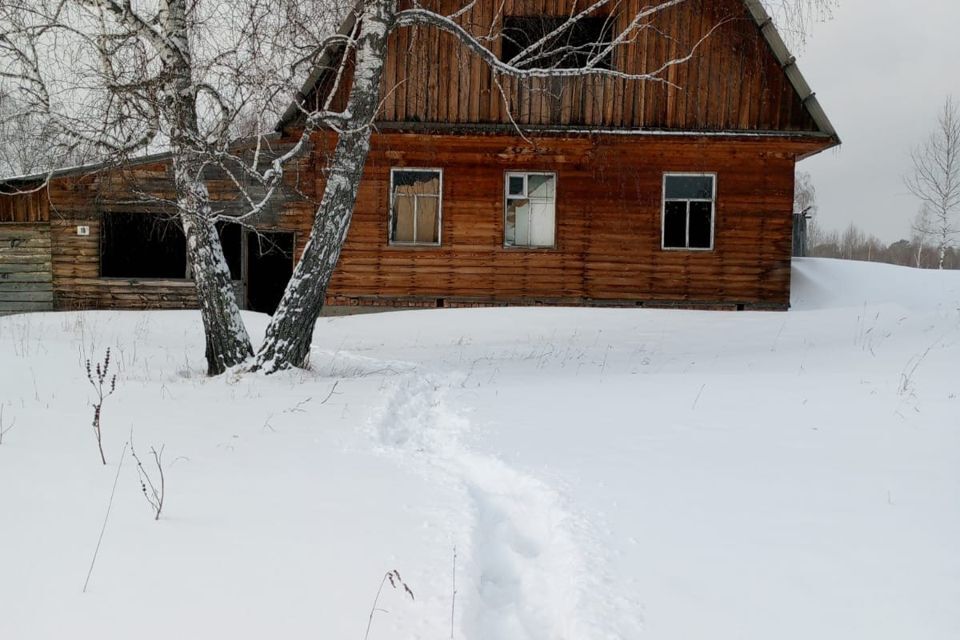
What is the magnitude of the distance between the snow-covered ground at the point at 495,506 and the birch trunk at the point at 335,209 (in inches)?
26.7

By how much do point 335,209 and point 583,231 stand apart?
7.49 m

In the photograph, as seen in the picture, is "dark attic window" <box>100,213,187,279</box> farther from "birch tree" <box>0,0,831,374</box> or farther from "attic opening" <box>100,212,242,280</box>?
"birch tree" <box>0,0,831,374</box>

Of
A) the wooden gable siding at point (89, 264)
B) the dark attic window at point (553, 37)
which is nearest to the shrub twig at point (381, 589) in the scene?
the dark attic window at point (553, 37)

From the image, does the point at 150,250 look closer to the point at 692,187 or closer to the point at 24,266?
the point at 24,266

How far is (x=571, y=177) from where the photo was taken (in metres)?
13.5

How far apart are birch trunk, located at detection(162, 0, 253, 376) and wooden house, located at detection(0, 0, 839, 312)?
6273 mm

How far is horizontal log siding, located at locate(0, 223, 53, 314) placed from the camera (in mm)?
14656

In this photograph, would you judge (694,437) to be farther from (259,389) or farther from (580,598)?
(259,389)

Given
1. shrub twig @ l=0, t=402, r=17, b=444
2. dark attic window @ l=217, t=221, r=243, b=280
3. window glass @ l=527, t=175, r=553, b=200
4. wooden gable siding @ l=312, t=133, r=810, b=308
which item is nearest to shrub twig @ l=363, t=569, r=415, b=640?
shrub twig @ l=0, t=402, r=17, b=444

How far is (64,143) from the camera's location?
639cm

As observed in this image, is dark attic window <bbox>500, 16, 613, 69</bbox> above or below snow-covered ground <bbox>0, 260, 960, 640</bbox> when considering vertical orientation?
above

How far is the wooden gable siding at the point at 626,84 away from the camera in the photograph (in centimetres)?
1284

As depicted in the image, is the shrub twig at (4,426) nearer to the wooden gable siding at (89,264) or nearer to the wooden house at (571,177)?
the wooden house at (571,177)

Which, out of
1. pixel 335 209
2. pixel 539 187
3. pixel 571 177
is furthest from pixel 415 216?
pixel 335 209
